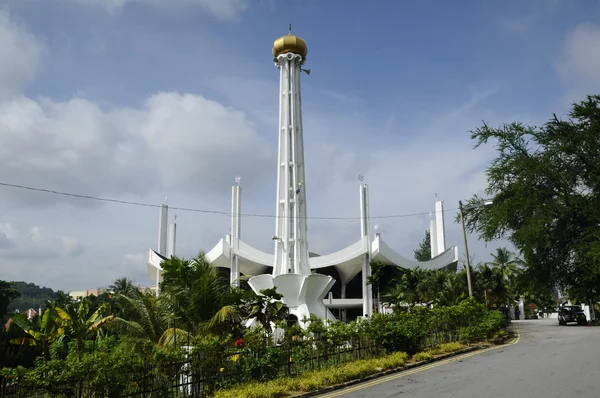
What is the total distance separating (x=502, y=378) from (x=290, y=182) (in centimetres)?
2504

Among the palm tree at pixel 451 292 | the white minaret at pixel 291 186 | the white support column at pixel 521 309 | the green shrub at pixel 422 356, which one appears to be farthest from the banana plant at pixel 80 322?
the white support column at pixel 521 309

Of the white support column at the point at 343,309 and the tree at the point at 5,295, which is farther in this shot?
the white support column at the point at 343,309

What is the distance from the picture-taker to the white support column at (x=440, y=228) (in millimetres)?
46969

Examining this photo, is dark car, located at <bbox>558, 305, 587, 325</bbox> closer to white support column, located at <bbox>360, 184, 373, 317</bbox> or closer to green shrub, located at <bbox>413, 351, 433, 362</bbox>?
white support column, located at <bbox>360, 184, 373, 317</bbox>

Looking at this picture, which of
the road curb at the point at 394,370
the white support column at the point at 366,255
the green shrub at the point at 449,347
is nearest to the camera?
the road curb at the point at 394,370

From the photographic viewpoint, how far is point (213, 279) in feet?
47.8

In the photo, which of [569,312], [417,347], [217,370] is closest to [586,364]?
[417,347]

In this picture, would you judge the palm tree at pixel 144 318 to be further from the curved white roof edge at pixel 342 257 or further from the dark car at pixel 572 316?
the curved white roof edge at pixel 342 257

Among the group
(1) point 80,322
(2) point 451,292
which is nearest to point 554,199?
(2) point 451,292

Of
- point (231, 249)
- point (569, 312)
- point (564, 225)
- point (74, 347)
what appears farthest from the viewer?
point (231, 249)

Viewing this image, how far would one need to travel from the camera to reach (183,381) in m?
10.2

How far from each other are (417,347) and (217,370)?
8.26 metres

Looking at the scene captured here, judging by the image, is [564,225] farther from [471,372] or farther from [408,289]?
[471,372]

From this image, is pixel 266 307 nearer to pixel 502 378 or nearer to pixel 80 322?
pixel 80 322
